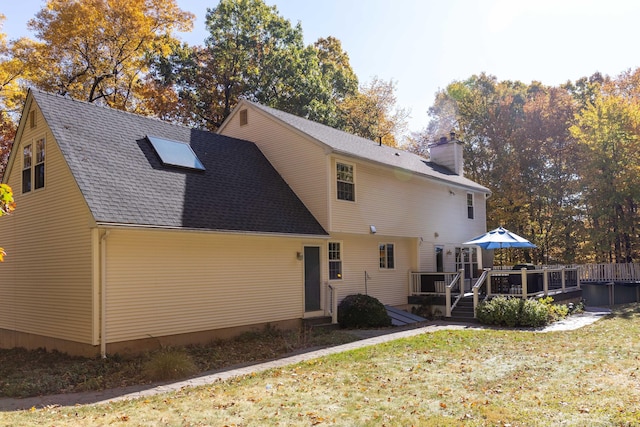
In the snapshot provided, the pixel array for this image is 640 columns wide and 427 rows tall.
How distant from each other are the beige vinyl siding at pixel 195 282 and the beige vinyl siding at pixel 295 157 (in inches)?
75.1

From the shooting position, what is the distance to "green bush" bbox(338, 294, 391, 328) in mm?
15898

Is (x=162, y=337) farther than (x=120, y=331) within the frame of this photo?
Yes

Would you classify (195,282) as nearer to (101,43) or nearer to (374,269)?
(374,269)

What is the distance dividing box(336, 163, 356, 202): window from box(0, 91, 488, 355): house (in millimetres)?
68

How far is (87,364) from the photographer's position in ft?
32.9

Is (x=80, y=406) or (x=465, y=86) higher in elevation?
(x=465, y=86)

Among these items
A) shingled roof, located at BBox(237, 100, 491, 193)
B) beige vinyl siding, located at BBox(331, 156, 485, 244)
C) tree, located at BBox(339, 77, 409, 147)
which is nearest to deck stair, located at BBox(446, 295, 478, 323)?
beige vinyl siding, located at BBox(331, 156, 485, 244)

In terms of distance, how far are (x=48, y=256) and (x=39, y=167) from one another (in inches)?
95.1

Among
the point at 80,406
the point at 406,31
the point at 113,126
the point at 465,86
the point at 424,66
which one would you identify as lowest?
the point at 80,406

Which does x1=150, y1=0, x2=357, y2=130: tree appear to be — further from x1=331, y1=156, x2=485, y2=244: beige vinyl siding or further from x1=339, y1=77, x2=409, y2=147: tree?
x1=331, y1=156, x2=485, y2=244: beige vinyl siding

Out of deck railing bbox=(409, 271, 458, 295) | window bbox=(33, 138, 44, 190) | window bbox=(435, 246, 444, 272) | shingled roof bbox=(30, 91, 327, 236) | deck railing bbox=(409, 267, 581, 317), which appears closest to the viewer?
shingled roof bbox=(30, 91, 327, 236)

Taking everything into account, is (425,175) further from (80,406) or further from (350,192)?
(80,406)

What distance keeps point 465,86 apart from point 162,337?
40.8 m

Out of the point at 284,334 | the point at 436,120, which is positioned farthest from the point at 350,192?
the point at 436,120
